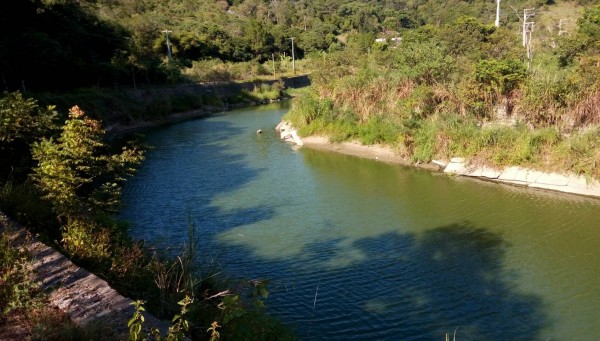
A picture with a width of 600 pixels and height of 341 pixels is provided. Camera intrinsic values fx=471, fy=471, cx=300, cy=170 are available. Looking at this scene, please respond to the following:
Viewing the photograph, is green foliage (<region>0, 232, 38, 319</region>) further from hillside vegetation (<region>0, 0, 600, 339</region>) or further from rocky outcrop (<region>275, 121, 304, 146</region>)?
rocky outcrop (<region>275, 121, 304, 146</region>)

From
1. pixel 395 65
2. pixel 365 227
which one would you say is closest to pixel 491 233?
pixel 365 227

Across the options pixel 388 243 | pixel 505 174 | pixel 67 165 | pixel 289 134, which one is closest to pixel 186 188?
pixel 388 243

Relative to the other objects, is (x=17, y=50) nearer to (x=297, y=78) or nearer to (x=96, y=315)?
(x=96, y=315)

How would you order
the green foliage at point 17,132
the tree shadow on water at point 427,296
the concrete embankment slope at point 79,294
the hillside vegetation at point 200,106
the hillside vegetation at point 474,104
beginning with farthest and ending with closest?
1. the hillside vegetation at point 474,104
2. the green foliage at point 17,132
3. the tree shadow on water at point 427,296
4. the hillside vegetation at point 200,106
5. the concrete embankment slope at point 79,294

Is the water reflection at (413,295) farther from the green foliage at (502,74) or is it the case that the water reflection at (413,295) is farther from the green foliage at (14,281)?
the green foliage at (502,74)

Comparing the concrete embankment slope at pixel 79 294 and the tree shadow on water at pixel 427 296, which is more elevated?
the concrete embankment slope at pixel 79 294

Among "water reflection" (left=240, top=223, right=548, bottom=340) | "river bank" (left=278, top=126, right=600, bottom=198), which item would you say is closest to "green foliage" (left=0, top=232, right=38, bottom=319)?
"water reflection" (left=240, top=223, right=548, bottom=340)

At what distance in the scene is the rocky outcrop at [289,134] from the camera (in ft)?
91.0

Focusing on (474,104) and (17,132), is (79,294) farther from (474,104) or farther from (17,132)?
(474,104)

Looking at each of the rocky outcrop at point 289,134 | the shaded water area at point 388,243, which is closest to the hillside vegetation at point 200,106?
the rocky outcrop at point 289,134

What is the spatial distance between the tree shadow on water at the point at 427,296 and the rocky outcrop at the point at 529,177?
17.9 ft

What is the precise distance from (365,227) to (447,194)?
4.69 meters

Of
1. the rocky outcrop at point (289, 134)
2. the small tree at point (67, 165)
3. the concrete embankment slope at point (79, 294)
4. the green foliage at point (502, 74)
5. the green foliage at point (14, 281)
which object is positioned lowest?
the rocky outcrop at point (289, 134)

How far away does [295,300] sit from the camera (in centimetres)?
1017
